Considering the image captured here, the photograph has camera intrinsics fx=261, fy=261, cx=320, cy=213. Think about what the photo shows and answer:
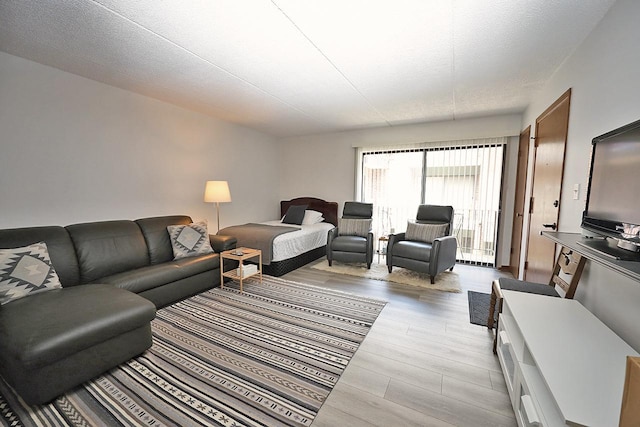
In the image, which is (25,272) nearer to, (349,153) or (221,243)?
(221,243)

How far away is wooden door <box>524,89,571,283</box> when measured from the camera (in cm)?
230

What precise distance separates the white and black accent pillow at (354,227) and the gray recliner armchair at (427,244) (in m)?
0.57

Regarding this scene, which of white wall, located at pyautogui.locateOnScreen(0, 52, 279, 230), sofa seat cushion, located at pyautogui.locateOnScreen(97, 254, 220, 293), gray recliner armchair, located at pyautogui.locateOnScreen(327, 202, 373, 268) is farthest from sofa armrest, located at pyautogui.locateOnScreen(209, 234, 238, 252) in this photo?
gray recliner armchair, located at pyautogui.locateOnScreen(327, 202, 373, 268)

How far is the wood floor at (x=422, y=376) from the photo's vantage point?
144cm

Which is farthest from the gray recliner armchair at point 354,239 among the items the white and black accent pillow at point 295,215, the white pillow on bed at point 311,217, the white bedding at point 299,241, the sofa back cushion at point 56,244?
the sofa back cushion at point 56,244

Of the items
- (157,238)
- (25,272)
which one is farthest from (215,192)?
(25,272)

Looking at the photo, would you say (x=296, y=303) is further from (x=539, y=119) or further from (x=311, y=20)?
(x=539, y=119)

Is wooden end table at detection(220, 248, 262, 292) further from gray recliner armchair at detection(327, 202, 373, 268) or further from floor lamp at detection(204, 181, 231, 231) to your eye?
gray recliner armchair at detection(327, 202, 373, 268)

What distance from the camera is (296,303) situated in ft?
9.29

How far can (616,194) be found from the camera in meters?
1.31

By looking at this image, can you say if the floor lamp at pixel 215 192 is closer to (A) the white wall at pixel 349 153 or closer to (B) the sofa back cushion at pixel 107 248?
(B) the sofa back cushion at pixel 107 248

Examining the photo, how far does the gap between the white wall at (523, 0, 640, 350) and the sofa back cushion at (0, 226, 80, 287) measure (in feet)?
12.9

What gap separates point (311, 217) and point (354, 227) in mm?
1084

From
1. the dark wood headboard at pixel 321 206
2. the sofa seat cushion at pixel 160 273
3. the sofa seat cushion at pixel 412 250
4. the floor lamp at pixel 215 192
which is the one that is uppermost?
the floor lamp at pixel 215 192
